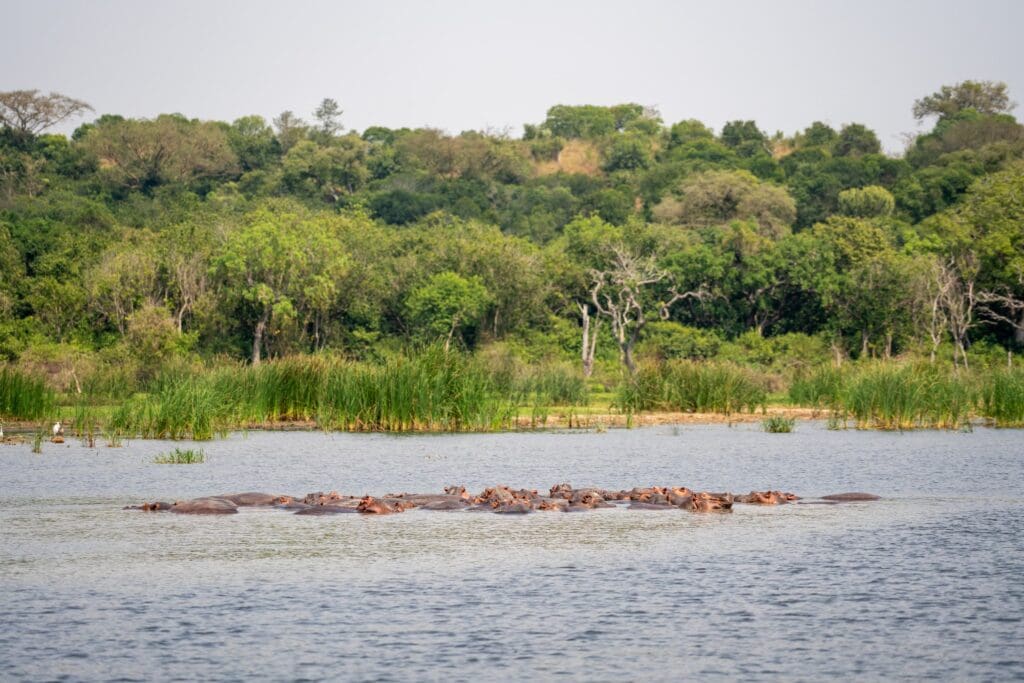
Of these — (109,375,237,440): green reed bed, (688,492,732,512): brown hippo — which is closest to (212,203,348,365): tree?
(109,375,237,440): green reed bed

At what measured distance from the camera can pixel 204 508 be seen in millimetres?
18641

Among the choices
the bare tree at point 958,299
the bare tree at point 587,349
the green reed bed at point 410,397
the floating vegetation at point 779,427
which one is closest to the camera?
the green reed bed at point 410,397

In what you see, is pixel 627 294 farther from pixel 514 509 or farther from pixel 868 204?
pixel 514 509

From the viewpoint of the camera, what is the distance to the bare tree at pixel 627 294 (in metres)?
54.9

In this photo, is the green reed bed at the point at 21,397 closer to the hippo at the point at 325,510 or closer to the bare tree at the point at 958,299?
the hippo at the point at 325,510

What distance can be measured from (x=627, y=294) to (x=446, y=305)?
29.0 ft

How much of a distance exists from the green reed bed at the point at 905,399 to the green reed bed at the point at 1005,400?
500 mm

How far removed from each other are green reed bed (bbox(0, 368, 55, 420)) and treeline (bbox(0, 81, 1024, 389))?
6.62 metres

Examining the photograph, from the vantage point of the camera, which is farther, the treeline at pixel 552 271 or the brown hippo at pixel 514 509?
the treeline at pixel 552 271

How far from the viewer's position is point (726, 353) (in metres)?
55.8

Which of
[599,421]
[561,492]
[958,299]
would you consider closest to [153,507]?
[561,492]

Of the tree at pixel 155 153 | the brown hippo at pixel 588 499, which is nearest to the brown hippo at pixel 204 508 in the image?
the brown hippo at pixel 588 499

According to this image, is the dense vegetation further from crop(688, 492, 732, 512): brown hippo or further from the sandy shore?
crop(688, 492, 732, 512): brown hippo

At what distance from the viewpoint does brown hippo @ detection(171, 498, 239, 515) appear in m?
18.6
